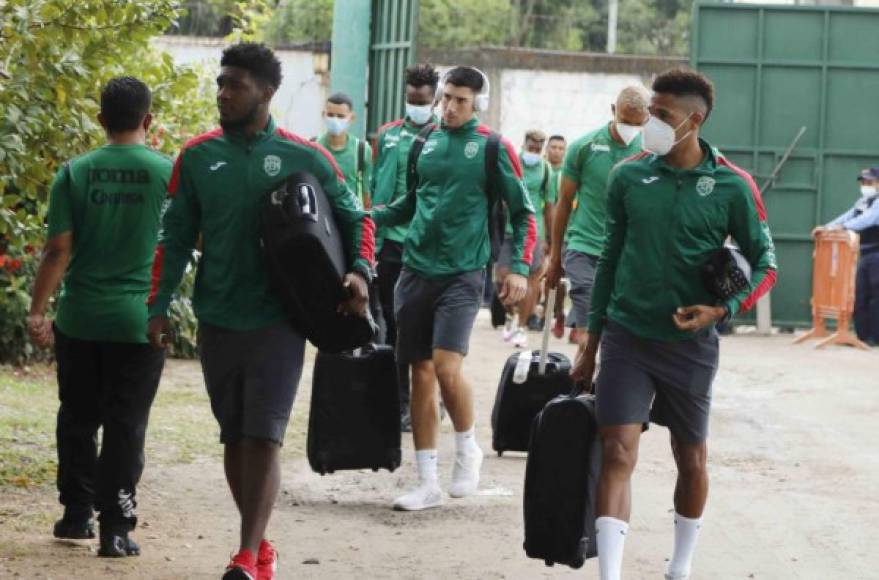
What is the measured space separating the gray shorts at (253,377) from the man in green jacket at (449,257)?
234 centimetres

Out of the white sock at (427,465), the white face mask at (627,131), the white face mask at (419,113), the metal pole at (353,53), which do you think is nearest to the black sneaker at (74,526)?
the white sock at (427,465)

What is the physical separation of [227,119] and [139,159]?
952 mm

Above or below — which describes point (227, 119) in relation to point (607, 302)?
above

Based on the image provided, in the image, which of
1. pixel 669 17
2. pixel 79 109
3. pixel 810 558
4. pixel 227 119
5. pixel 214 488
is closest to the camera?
pixel 227 119

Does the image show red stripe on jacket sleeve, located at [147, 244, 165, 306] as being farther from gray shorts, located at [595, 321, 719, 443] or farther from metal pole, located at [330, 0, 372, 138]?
metal pole, located at [330, 0, 372, 138]

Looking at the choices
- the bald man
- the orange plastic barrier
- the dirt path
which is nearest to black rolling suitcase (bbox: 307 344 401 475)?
the dirt path

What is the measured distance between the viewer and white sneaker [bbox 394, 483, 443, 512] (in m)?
9.12

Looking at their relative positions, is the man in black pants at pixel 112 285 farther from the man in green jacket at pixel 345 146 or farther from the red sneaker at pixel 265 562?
the man in green jacket at pixel 345 146

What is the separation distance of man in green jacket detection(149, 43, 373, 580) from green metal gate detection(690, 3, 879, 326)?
585 inches

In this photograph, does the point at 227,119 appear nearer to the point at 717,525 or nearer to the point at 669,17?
the point at 717,525

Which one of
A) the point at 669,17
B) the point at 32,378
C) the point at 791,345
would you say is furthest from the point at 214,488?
the point at 669,17

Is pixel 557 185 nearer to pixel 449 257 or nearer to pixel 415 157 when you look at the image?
pixel 415 157

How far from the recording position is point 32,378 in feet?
46.8

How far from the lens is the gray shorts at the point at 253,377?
22.3 ft
